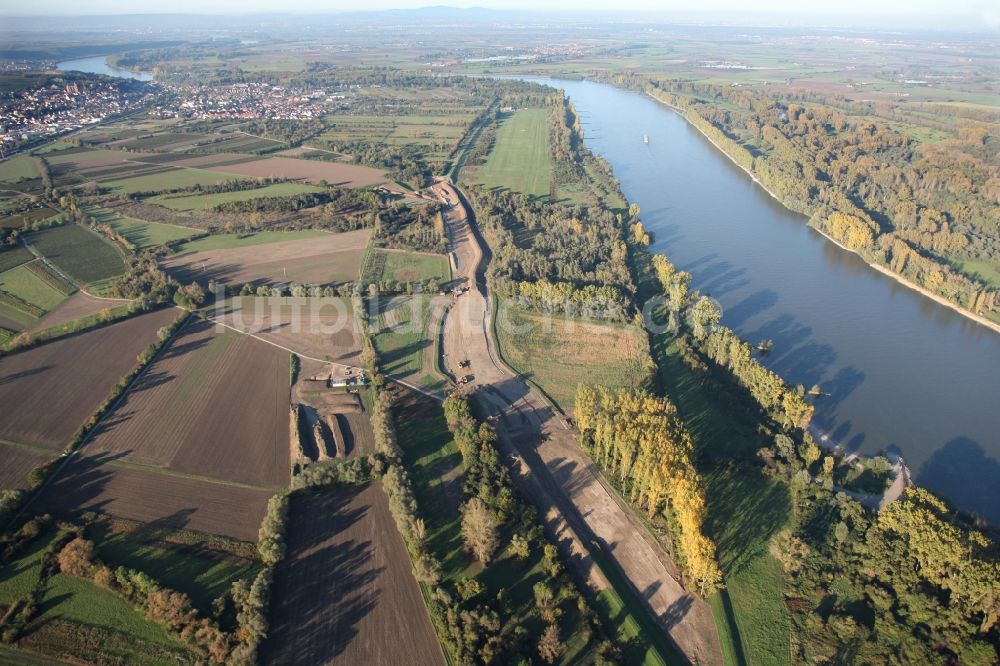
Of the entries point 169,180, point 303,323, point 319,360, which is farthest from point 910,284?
point 169,180

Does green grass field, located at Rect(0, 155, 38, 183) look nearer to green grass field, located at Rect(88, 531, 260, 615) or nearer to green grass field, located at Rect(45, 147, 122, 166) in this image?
green grass field, located at Rect(45, 147, 122, 166)

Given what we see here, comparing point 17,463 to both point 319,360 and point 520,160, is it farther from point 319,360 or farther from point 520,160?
point 520,160

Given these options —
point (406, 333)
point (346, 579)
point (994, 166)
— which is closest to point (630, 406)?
point (346, 579)

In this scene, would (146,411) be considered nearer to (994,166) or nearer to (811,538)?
(811,538)

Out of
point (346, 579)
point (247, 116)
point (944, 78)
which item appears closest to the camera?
point (346, 579)

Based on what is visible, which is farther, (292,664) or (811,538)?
(811,538)

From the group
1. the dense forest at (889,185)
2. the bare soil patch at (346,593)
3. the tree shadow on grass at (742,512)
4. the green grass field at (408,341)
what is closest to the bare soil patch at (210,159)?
the green grass field at (408,341)
